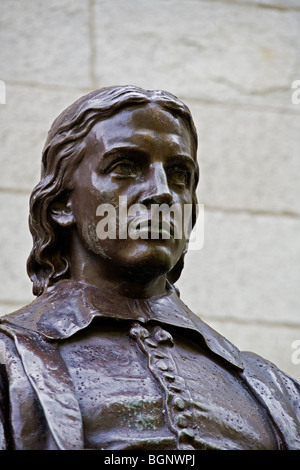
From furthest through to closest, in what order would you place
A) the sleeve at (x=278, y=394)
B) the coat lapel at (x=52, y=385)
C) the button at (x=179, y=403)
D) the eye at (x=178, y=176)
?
the eye at (x=178, y=176)
the sleeve at (x=278, y=394)
the button at (x=179, y=403)
the coat lapel at (x=52, y=385)

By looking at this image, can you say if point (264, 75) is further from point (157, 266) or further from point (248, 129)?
point (157, 266)

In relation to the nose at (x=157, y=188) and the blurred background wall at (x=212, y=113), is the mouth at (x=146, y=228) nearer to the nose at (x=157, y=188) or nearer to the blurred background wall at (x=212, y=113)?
the nose at (x=157, y=188)

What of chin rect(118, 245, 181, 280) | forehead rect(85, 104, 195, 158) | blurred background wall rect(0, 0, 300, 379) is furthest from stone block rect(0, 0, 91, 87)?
chin rect(118, 245, 181, 280)

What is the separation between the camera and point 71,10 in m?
4.56

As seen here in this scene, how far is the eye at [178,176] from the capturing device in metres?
2.71

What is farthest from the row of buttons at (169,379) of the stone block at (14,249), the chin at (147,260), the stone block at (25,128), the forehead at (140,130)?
the stone block at (25,128)

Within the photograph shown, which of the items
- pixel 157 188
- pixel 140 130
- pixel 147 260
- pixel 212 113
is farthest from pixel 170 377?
pixel 212 113

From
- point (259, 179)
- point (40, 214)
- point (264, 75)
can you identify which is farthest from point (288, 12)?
point (40, 214)

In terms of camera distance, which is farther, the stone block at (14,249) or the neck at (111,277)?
the stone block at (14,249)

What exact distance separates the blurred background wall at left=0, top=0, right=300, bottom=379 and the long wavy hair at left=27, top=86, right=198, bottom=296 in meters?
1.42

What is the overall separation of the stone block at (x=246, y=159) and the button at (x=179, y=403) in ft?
6.50

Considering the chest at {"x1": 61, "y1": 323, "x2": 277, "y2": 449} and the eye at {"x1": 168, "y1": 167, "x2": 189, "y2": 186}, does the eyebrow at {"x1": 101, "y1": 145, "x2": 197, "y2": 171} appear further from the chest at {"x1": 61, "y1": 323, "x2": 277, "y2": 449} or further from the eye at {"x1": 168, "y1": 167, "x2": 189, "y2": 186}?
the chest at {"x1": 61, "y1": 323, "x2": 277, "y2": 449}

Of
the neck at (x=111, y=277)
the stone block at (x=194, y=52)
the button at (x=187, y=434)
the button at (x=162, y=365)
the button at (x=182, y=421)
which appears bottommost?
the button at (x=187, y=434)

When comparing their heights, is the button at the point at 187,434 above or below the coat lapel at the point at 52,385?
below
